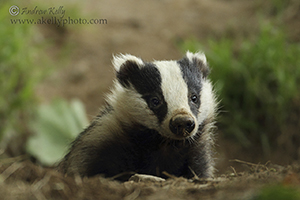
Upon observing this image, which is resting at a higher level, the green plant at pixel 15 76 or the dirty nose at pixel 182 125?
the green plant at pixel 15 76

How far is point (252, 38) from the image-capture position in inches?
288

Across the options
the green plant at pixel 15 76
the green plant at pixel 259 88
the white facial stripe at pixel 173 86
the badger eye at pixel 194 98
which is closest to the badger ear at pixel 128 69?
the white facial stripe at pixel 173 86

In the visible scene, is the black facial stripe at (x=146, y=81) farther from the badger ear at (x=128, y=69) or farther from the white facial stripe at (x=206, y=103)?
the white facial stripe at (x=206, y=103)

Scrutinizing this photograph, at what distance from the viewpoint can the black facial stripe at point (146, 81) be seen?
3.33 meters

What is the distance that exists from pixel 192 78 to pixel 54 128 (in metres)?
3.51

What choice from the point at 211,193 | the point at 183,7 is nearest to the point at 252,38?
the point at 183,7

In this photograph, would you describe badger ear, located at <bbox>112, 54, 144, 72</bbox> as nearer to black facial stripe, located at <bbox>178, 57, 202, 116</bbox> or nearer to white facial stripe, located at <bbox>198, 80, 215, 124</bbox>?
black facial stripe, located at <bbox>178, 57, 202, 116</bbox>

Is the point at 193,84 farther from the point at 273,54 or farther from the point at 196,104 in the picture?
the point at 273,54

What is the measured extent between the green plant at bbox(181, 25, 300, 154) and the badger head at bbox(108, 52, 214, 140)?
2308 mm

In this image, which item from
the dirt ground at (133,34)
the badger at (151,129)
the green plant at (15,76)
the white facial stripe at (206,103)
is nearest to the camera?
the badger at (151,129)

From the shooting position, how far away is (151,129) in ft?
11.1

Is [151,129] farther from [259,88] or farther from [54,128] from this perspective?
[54,128]

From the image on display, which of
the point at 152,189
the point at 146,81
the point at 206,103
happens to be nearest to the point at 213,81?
the point at 206,103

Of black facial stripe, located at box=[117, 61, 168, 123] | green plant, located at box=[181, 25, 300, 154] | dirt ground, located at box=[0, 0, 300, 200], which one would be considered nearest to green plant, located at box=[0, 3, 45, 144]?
dirt ground, located at box=[0, 0, 300, 200]
